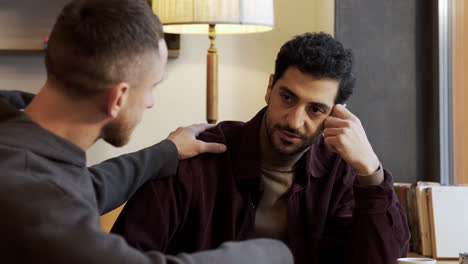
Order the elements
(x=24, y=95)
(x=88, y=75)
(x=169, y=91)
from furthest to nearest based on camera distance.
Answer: (x=169, y=91) < (x=24, y=95) < (x=88, y=75)

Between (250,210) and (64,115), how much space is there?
0.71m

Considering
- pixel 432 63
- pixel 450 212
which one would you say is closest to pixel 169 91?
pixel 432 63

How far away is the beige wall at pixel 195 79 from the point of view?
3.08 metres

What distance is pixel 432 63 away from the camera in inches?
104

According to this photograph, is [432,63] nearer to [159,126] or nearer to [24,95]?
[159,126]

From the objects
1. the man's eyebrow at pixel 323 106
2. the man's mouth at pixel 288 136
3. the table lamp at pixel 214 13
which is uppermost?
the table lamp at pixel 214 13

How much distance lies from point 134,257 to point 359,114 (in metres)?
1.85

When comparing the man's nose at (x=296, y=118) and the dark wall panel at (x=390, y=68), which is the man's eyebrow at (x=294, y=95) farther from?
the dark wall panel at (x=390, y=68)

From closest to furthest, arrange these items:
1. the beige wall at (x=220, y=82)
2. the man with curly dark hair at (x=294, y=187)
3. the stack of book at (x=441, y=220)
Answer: the man with curly dark hair at (x=294, y=187) → the stack of book at (x=441, y=220) → the beige wall at (x=220, y=82)

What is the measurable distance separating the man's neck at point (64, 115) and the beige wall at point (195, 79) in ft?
6.59

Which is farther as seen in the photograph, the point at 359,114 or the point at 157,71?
the point at 359,114

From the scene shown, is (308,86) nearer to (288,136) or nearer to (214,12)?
(288,136)

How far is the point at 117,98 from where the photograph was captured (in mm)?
1063

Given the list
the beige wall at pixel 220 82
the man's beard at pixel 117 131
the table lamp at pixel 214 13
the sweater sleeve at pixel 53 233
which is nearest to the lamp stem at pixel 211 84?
the table lamp at pixel 214 13
